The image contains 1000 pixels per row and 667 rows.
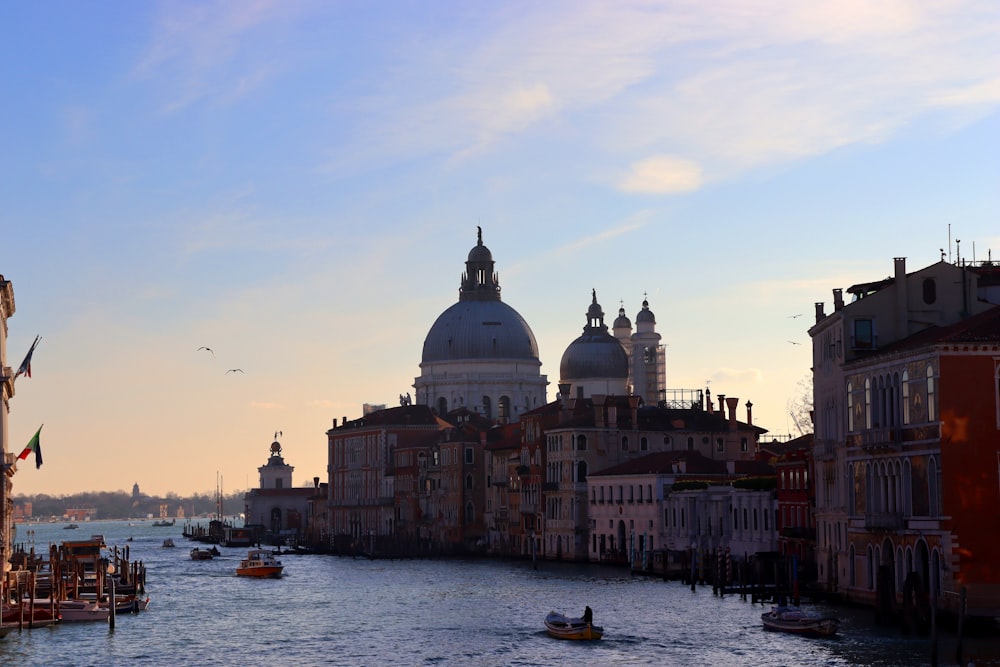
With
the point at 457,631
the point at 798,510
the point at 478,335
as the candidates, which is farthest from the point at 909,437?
the point at 478,335

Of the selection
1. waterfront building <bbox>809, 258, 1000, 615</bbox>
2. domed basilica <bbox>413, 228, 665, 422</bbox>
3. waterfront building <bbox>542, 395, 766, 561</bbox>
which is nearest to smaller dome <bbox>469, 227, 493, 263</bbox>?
domed basilica <bbox>413, 228, 665, 422</bbox>

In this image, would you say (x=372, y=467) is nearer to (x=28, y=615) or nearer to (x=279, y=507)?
(x=279, y=507)

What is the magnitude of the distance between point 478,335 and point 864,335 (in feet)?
307

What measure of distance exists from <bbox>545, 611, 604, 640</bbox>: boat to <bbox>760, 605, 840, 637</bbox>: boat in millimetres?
4758

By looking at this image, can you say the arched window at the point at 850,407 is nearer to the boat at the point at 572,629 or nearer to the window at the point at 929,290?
the window at the point at 929,290

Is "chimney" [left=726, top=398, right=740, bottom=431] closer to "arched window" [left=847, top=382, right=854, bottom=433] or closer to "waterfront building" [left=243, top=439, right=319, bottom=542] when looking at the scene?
"arched window" [left=847, top=382, right=854, bottom=433]

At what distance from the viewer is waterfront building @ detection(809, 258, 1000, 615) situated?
150 feet

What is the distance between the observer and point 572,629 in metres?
51.0

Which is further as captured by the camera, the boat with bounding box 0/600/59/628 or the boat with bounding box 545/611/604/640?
the boat with bounding box 0/600/59/628

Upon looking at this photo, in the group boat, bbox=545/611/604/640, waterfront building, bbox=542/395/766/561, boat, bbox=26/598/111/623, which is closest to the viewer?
boat, bbox=545/611/604/640

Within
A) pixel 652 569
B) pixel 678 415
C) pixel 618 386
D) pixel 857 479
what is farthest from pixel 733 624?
pixel 618 386

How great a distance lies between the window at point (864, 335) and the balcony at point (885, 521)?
5381 millimetres

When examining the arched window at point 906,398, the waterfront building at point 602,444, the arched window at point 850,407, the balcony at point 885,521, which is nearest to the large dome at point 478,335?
Answer: the waterfront building at point 602,444

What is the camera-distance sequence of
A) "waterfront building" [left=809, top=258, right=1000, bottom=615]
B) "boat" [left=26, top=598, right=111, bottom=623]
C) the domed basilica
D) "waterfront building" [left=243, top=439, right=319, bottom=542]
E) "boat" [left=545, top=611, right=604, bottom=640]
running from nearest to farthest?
1. "waterfront building" [left=809, top=258, right=1000, bottom=615]
2. "boat" [left=545, top=611, right=604, bottom=640]
3. "boat" [left=26, top=598, right=111, bottom=623]
4. the domed basilica
5. "waterfront building" [left=243, top=439, right=319, bottom=542]
